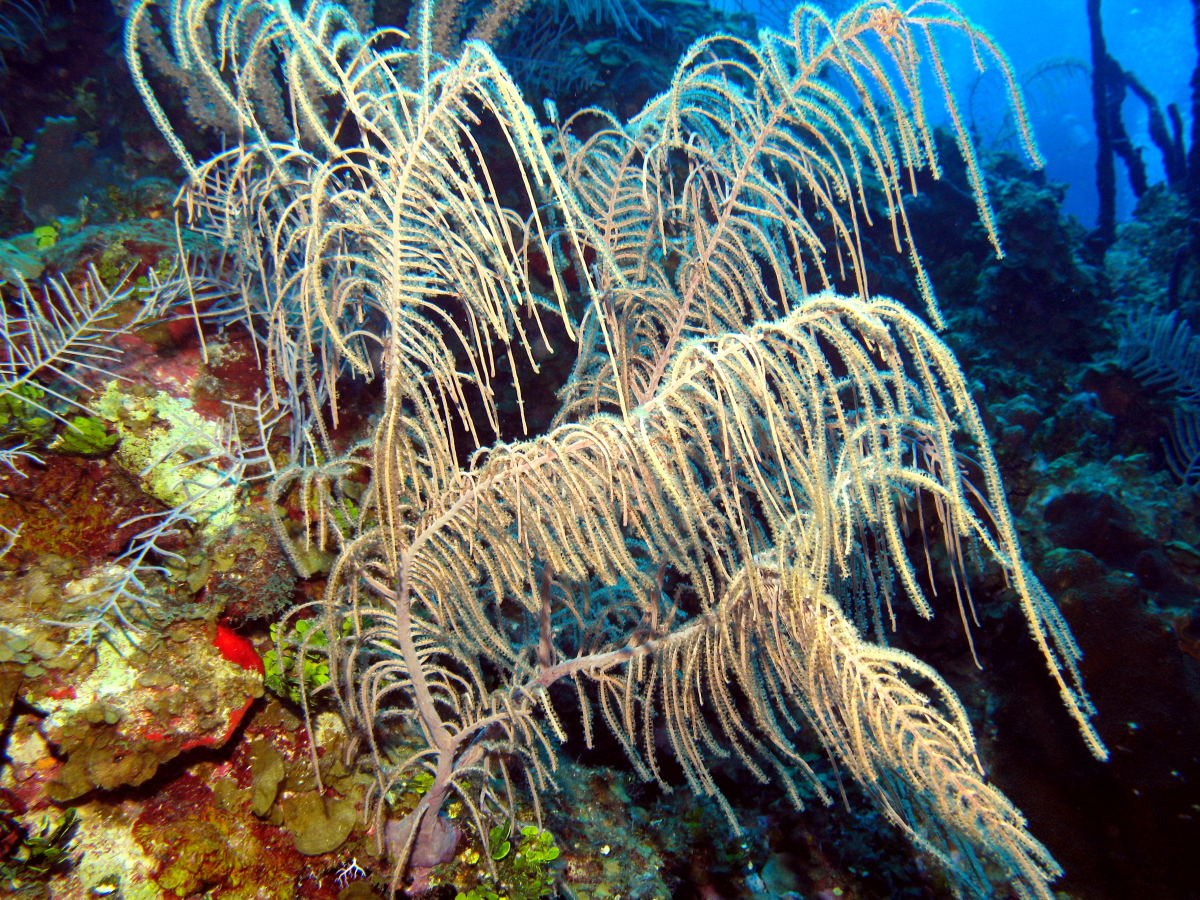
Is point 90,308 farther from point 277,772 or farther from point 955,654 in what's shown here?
point 955,654

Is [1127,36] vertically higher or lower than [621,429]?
higher

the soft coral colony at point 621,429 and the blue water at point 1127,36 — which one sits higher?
the blue water at point 1127,36

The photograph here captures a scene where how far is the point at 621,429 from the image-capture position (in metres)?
1.60

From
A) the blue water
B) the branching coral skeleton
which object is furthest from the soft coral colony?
the blue water

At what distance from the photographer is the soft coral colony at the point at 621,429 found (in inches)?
57.6

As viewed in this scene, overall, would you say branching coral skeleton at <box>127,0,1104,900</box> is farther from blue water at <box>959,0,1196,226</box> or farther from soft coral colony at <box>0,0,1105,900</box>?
blue water at <box>959,0,1196,226</box>

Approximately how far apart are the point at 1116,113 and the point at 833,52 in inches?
573

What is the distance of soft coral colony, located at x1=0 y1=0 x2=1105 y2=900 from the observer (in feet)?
4.80

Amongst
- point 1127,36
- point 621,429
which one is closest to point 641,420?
point 621,429

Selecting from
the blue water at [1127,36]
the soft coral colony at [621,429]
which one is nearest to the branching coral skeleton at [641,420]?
the soft coral colony at [621,429]

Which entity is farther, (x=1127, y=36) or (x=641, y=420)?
(x=1127, y=36)

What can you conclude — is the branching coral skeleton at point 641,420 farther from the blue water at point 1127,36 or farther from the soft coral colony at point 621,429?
the blue water at point 1127,36

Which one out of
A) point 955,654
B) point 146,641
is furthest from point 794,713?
point 146,641

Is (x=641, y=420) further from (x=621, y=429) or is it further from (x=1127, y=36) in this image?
(x=1127, y=36)
